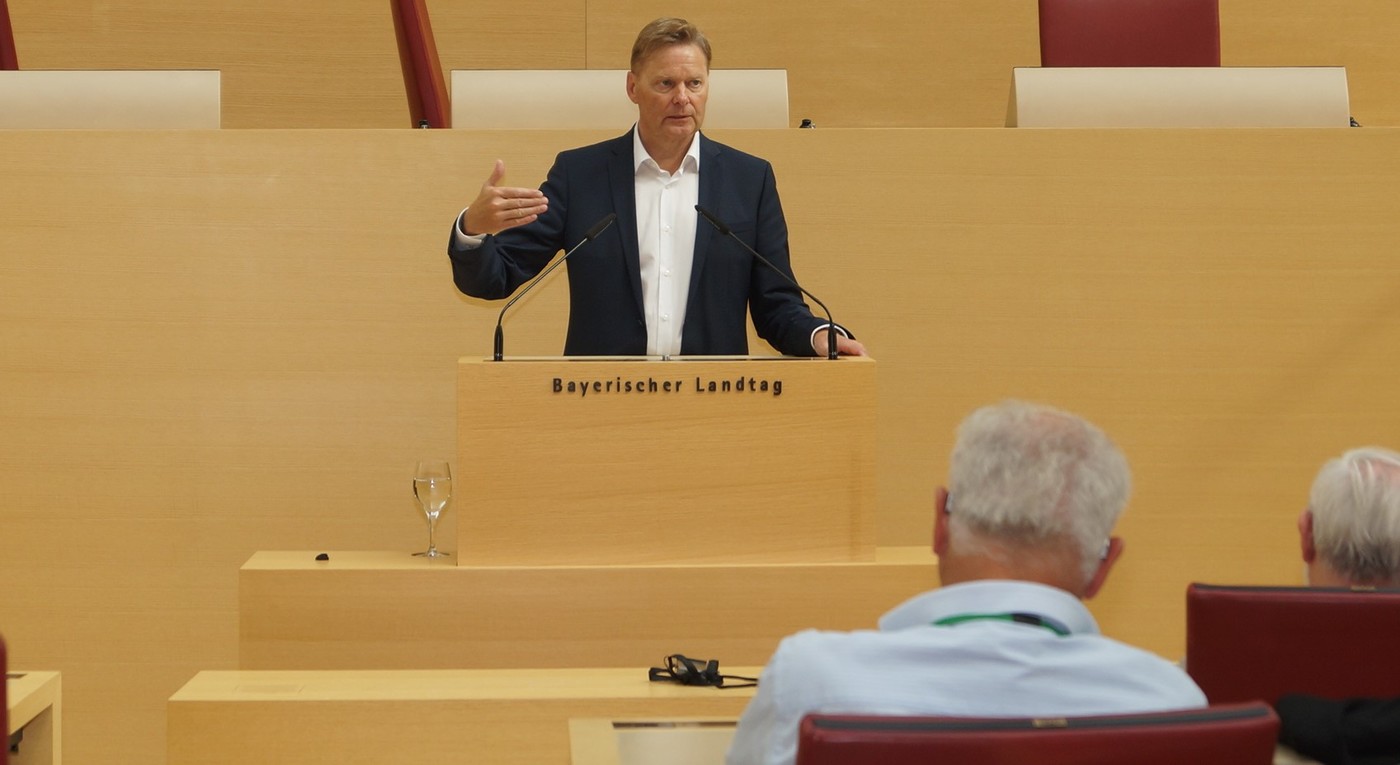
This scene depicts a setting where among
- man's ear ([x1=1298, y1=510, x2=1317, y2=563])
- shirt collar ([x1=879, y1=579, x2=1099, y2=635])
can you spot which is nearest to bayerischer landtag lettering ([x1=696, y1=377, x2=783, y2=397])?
man's ear ([x1=1298, y1=510, x2=1317, y2=563])

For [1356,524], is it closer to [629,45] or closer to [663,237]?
[663,237]

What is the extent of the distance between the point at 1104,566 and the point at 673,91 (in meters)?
1.73

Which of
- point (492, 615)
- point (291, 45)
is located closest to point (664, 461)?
point (492, 615)

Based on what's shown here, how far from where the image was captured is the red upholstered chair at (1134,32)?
173 inches

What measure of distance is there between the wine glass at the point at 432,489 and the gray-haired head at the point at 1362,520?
4.83ft

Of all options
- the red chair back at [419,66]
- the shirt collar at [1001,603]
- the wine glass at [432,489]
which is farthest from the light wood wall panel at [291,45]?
the shirt collar at [1001,603]

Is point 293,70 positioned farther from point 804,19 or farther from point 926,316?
point 926,316

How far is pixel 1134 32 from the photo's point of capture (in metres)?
4.43

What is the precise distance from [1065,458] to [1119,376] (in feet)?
7.39

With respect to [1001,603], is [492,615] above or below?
below

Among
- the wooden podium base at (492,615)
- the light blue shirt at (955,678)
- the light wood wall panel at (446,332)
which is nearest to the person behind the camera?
the light blue shirt at (955,678)

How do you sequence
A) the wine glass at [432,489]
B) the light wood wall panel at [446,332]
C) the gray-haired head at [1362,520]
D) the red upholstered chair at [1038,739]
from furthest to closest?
the light wood wall panel at [446,332]
the wine glass at [432,489]
the gray-haired head at [1362,520]
the red upholstered chair at [1038,739]

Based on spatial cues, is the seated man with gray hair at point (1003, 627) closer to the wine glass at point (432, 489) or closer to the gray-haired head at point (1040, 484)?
the gray-haired head at point (1040, 484)

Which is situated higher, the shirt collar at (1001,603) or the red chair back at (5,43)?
the red chair back at (5,43)
